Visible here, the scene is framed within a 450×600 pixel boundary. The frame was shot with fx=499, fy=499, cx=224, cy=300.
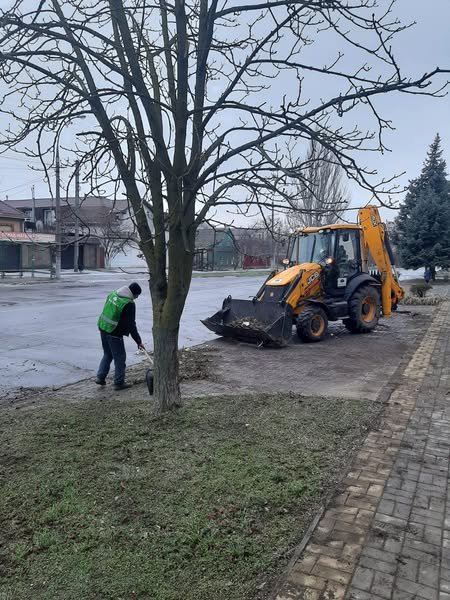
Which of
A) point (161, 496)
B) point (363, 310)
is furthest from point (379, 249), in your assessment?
point (161, 496)

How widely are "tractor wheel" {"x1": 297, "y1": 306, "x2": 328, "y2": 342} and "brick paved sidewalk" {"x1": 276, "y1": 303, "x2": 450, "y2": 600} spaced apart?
17.4 feet

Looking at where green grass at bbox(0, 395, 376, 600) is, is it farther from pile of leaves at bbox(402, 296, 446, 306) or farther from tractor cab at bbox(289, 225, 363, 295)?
pile of leaves at bbox(402, 296, 446, 306)

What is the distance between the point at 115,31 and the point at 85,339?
7899mm

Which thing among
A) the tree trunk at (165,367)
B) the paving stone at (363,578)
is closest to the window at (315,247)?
the tree trunk at (165,367)

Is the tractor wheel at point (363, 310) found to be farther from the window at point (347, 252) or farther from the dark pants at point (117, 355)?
the dark pants at point (117, 355)

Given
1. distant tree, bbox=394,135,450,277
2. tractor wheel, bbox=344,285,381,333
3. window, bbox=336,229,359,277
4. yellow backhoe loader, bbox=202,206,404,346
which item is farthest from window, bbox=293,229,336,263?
distant tree, bbox=394,135,450,277

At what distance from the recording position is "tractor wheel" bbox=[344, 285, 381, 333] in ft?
39.4

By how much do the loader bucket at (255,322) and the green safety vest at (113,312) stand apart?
3.74 metres

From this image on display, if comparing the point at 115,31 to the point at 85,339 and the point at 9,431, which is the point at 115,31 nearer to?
the point at 9,431

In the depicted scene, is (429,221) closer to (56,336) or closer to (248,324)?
(248,324)

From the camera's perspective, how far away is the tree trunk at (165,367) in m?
5.07

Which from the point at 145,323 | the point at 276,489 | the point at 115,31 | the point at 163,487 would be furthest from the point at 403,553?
the point at 145,323

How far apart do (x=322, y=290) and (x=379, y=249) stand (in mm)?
2551

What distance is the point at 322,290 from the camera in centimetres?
1171
